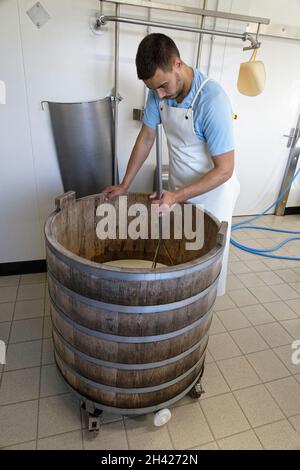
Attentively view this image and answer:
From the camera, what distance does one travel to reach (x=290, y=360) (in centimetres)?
189

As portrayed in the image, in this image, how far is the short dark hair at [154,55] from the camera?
1.22m

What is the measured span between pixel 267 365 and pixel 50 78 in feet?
7.52

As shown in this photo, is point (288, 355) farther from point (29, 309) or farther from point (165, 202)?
point (29, 309)

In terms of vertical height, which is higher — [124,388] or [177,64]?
[177,64]

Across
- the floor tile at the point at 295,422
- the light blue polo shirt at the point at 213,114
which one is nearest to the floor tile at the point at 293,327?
the floor tile at the point at 295,422

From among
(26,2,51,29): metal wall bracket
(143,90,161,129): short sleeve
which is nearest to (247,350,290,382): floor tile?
(143,90,161,129): short sleeve

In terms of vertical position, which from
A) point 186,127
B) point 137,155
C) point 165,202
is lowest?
point 165,202

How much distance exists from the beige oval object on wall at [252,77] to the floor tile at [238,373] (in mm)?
1949

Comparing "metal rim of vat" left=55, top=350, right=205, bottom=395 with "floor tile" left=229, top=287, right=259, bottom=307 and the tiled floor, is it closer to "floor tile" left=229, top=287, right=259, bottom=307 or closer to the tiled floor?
the tiled floor

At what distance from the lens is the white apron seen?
158 centimetres

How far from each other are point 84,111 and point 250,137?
2.03 meters

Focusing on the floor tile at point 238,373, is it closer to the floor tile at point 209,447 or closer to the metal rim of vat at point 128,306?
the floor tile at point 209,447

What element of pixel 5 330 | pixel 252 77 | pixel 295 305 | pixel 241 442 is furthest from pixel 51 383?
pixel 252 77

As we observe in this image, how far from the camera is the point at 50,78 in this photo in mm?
2006
